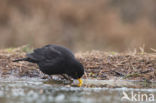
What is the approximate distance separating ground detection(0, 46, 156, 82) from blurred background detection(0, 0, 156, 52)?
13.5 feet

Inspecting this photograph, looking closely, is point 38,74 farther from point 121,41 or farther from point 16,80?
point 121,41

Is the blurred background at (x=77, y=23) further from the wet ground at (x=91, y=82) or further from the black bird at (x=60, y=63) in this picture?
the black bird at (x=60, y=63)

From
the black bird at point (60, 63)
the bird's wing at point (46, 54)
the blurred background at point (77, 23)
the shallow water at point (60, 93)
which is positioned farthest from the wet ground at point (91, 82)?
the blurred background at point (77, 23)

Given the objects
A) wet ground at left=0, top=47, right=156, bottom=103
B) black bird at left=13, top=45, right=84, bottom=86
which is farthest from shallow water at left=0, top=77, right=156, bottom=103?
black bird at left=13, top=45, right=84, bottom=86

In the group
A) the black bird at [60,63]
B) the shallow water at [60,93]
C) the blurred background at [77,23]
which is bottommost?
the shallow water at [60,93]

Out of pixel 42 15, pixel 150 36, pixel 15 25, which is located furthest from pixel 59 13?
pixel 150 36

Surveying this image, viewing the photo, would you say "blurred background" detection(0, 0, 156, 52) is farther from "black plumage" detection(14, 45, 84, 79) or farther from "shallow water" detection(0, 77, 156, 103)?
"shallow water" detection(0, 77, 156, 103)

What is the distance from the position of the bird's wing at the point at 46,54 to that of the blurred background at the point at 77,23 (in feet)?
16.9

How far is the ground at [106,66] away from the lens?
308 inches

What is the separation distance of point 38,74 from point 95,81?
1.21 m

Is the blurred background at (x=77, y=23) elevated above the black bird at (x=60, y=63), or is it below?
above

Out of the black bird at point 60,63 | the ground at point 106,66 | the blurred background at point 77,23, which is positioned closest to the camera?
the black bird at point 60,63

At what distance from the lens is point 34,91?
5.86 m

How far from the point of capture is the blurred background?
1336 centimetres
